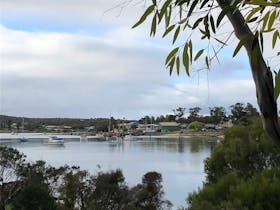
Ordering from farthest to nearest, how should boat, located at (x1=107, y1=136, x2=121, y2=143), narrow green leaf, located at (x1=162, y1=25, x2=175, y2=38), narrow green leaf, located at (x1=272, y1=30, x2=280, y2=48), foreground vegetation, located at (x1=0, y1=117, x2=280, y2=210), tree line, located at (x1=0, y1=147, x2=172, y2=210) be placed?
1. boat, located at (x1=107, y1=136, x2=121, y2=143)
2. tree line, located at (x1=0, y1=147, x2=172, y2=210)
3. foreground vegetation, located at (x1=0, y1=117, x2=280, y2=210)
4. narrow green leaf, located at (x1=162, y1=25, x2=175, y2=38)
5. narrow green leaf, located at (x1=272, y1=30, x2=280, y2=48)

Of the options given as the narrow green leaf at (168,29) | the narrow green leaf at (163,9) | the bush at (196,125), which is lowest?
the narrow green leaf at (168,29)

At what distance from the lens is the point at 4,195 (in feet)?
75.5

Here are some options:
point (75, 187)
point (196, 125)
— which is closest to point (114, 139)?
point (196, 125)

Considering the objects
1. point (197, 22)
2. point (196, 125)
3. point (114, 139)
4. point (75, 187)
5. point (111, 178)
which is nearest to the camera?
point (197, 22)

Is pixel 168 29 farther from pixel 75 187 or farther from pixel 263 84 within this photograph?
pixel 75 187

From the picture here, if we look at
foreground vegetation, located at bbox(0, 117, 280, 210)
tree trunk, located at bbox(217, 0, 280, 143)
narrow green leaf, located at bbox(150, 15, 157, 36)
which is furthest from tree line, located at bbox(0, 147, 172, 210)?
narrow green leaf, located at bbox(150, 15, 157, 36)

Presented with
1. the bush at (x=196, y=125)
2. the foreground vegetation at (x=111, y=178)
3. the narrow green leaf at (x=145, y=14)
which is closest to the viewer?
the narrow green leaf at (x=145, y=14)

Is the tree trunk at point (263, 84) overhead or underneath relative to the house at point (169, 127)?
underneath

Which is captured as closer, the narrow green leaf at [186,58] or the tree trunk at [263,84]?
the narrow green leaf at [186,58]

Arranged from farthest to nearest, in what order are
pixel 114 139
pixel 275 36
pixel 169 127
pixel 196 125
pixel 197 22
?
1. pixel 169 127
2. pixel 114 139
3. pixel 196 125
4. pixel 197 22
5. pixel 275 36

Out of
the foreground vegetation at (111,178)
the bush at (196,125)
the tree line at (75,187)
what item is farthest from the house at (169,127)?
the tree line at (75,187)

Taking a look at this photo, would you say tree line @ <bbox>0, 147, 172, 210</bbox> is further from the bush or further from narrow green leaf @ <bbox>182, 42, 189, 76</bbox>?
the bush

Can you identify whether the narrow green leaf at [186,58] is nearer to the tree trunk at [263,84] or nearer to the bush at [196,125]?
the tree trunk at [263,84]

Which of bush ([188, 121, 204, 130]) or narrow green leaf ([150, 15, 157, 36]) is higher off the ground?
bush ([188, 121, 204, 130])
